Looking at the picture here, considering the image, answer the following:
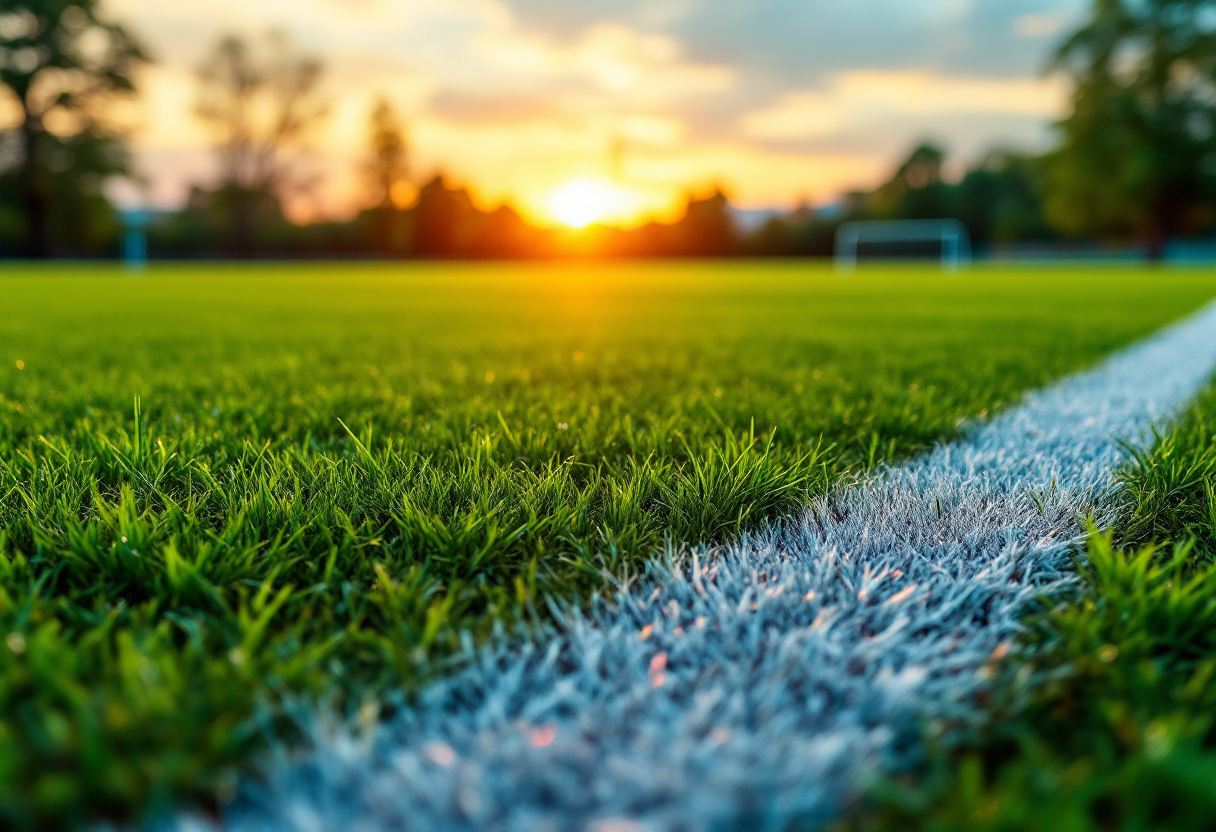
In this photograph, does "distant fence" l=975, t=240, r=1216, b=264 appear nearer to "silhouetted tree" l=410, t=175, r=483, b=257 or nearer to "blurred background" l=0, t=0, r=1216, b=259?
"blurred background" l=0, t=0, r=1216, b=259

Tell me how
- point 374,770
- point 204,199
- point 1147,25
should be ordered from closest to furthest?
point 374,770, point 1147,25, point 204,199

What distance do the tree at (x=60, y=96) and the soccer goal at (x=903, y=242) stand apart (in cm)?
3782

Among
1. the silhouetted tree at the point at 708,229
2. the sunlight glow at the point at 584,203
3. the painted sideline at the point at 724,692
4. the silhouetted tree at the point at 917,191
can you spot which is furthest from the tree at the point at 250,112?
the painted sideline at the point at 724,692

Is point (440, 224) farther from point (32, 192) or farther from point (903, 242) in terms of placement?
point (903, 242)

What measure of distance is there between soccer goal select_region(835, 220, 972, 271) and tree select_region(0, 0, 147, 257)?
37.8 meters

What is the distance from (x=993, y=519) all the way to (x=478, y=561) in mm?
990

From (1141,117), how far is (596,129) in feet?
82.0

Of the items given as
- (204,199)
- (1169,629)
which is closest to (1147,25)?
(1169,629)

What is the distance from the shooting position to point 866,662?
0.95 meters

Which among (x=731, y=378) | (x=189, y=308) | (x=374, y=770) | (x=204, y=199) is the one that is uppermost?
(x=204, y=199)

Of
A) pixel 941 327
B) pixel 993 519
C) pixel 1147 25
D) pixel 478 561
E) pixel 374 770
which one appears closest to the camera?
pixel 374 770

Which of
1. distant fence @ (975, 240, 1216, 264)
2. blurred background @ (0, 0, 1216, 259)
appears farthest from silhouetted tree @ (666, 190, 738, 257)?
distant fence @ (975, 240, 1216, 264)

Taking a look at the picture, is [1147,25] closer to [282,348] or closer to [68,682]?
[282,348]

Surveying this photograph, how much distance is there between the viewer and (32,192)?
34.2 metres
